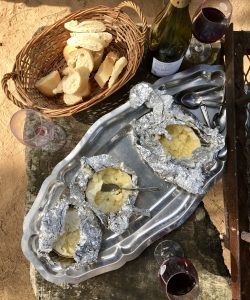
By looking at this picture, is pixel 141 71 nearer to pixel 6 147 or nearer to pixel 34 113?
pixel 34 113

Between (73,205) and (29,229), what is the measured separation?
139mm

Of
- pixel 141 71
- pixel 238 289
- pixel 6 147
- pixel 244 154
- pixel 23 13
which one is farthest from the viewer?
pixel 23 13

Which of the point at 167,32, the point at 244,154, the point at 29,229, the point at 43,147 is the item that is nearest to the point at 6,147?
the point at 43,147

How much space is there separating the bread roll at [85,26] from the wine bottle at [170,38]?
158 mm

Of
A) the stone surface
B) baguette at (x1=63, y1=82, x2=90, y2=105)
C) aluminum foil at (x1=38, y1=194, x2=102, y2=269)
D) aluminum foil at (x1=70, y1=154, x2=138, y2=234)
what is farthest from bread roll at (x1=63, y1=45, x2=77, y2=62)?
the stone surface

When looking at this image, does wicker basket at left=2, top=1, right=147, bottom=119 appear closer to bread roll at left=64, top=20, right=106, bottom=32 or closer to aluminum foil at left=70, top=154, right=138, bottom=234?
bread roll at left=64, top=20, right=106, bottom=32

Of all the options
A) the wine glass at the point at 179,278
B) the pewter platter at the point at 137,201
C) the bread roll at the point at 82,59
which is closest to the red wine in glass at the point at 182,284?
the wine glass at the point at 179,278

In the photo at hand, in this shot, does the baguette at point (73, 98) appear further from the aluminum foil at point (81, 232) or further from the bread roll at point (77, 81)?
the aluminum foil at point (81, 232)

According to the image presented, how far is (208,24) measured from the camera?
1.05 m

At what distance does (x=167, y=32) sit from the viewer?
1.08 m

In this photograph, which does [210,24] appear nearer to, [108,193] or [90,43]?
[90,43]

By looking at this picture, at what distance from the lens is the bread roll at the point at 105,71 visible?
1.12m

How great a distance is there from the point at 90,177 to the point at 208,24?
0.53m

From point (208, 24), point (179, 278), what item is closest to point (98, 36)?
point (208, 24)
